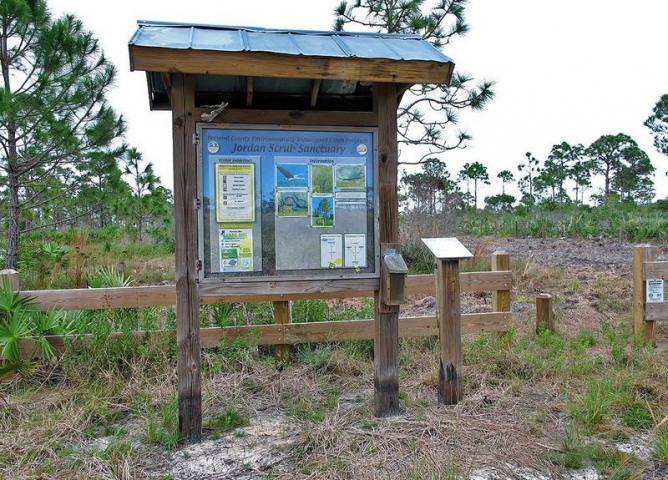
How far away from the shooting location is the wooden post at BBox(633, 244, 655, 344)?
18.7 ft

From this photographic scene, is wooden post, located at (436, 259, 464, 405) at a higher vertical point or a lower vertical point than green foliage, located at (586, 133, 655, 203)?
lower

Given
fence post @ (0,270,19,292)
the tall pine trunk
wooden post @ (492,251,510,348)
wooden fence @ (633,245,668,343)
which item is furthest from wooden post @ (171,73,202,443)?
the tall pine trunk

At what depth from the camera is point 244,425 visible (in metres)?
3.61

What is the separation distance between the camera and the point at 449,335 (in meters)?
3.87

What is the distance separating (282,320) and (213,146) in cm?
210

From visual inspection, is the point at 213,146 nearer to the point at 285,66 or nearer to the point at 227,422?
the point at 285,66

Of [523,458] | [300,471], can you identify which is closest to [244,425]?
[300,471]

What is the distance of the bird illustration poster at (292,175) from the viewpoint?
3.53 m

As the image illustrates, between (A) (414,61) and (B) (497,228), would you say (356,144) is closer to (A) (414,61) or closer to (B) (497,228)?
(A) (414,61)

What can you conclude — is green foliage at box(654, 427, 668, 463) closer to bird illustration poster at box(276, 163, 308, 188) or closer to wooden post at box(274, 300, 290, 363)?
bird illustration poster at box(276, 163, 308, 188)

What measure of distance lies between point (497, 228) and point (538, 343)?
15.6 m

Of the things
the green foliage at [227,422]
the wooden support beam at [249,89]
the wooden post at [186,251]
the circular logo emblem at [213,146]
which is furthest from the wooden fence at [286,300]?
the wooden support beam at [249,89]

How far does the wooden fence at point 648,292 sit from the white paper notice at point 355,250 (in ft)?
12.8

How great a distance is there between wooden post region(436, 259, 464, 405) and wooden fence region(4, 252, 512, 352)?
70 cm
